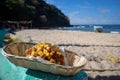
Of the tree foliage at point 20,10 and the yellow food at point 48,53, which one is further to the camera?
the tree foliage at point 20,10

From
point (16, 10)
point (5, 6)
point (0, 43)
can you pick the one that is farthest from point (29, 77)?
point (16, 10)

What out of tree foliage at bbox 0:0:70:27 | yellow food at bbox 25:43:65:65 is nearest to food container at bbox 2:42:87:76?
yellow food at bbox 25:43:65:65

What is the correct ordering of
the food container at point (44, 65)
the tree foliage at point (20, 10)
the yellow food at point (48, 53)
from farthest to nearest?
the tree foliage at point (20, 10) < the yellow food at point (48, 53) < the food container at point (44, 65)

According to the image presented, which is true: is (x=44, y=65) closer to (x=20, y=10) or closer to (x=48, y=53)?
(x=48, y=53)

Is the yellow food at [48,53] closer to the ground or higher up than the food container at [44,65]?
higher up

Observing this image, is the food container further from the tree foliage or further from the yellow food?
the tree foliage

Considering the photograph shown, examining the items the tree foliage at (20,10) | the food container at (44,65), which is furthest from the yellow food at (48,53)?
the tree foliage at (20,10)

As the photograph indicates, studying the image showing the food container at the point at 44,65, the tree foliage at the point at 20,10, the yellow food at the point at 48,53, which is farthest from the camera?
the tree foliage at the point at 20,10

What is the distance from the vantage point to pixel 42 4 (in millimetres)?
68062

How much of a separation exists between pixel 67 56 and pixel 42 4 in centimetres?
6597

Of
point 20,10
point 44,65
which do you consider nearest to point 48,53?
point 44,65

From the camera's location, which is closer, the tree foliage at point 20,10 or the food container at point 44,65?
the food container at point 44,65

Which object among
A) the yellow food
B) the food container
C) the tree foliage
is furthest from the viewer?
the tree foliage

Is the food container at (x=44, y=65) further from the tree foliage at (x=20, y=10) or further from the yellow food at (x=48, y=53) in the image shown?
the tree foliage at (x=20, y=10)
